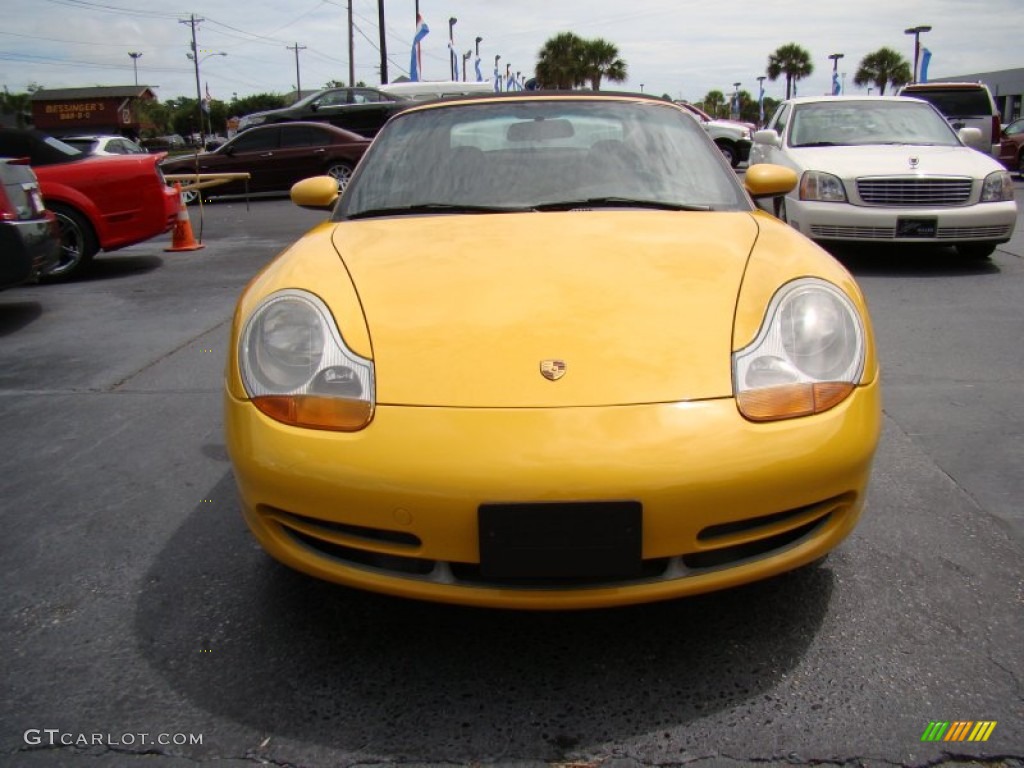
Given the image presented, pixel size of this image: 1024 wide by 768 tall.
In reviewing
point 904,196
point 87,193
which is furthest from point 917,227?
point 87,193

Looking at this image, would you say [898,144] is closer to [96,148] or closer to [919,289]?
[919,289]

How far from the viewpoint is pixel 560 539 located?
175cm

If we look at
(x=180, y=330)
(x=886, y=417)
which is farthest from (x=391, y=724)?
(x=180, y=330)

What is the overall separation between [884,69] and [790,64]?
8239 mm

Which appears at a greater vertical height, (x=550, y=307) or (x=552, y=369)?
(x=550, y=307)

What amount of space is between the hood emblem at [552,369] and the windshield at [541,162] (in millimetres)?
1008

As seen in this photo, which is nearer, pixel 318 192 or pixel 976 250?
pixel 318 192

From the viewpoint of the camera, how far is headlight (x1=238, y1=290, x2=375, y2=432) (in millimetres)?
1962

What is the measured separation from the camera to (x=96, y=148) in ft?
30.4

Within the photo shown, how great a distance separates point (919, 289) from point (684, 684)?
17.7 feet

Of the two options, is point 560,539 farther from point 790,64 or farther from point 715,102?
point 715,102

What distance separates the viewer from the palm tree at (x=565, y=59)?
55.1 metres

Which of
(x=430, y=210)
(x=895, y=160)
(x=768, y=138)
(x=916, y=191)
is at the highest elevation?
(x=768, y=138)

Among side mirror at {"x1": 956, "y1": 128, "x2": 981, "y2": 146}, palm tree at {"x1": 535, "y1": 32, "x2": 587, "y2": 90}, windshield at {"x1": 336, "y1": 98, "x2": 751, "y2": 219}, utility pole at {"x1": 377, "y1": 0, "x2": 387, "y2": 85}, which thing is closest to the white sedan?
side mirror at {"x1": 956, "y1": 128, "x2": 981, "y2": 146}
